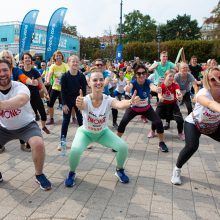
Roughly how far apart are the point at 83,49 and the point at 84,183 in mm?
59789

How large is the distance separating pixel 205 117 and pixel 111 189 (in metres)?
1.57

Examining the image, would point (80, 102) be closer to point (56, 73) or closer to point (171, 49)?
point (56, 73)

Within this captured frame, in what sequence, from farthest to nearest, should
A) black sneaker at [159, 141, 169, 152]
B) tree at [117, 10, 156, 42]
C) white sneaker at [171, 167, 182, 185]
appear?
tree at [117, 10, 156, 42] → black sneaker at [159, 141, 169, 152] → white sneaker at [171, 167, 182, 185]

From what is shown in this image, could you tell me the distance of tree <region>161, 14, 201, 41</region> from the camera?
7962cm

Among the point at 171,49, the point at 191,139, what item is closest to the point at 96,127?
the point at 191,139

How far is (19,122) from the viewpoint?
380cm

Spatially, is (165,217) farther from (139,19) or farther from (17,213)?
(139,19)

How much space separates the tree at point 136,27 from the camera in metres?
79.0

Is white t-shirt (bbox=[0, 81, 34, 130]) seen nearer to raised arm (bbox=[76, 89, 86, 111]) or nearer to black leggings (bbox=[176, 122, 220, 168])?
raised arm (bbox=[76, 89, 86, 111])

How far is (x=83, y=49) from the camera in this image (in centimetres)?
6191

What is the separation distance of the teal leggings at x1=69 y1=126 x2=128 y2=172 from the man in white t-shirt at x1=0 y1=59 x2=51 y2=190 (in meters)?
0.40

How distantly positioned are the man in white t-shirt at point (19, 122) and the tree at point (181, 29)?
262ft

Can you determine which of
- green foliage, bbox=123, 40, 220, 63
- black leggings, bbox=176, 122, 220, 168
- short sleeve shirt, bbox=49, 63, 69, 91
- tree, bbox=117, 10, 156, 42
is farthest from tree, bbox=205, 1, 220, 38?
black leggings, bbox=176, 122, 220, 168

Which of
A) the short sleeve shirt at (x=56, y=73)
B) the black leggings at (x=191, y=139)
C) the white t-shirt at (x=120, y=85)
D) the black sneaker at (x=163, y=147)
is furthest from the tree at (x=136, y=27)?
the black leggings at (x=191, y=139)
